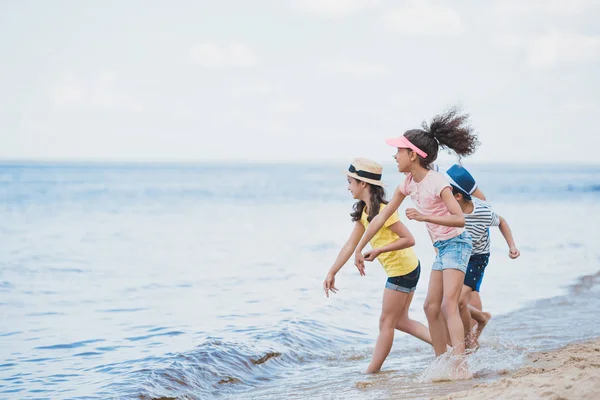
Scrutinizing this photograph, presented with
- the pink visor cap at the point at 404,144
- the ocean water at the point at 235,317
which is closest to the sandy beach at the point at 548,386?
the ocean water at the point at 235,317

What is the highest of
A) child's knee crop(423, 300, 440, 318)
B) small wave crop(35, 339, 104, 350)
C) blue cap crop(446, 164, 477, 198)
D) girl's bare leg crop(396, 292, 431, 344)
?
blue cap crop(446, 164, 477, 198)

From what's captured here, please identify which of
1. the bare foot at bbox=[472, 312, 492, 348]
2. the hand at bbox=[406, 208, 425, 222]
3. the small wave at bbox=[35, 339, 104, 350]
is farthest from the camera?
the small wave at bbox=[35, 339, 104, 350]

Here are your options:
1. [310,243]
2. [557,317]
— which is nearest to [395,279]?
[557,317]

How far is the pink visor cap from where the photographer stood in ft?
17.4

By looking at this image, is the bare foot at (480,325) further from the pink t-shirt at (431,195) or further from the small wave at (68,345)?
the small wave at (68,345)

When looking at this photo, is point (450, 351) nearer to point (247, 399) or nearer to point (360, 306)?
point (247, 399)

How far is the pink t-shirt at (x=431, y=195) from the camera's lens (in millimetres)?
5238

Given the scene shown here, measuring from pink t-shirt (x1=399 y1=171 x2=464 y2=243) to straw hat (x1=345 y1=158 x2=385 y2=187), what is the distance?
24 centimetres

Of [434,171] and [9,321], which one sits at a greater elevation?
[434,171]

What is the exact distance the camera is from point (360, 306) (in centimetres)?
998

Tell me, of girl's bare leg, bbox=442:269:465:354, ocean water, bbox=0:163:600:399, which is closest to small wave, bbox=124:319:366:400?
ocean water, bbox=0:163:600:399

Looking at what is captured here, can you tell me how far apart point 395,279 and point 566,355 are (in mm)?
1569

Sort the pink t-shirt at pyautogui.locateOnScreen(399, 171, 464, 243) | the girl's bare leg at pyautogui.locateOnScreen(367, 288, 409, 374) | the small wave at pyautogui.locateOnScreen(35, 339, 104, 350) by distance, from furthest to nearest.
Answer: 1. the small wave at pyautogui.locateOnScreen(35, 339, 104, 350)
2. the girl's bare leg at pyautogui.locateOnScreen(367, 288, 409, 374)
3. the pink t-shirt at pyautogui.locateOnScreen(399, 171, 464, 243)

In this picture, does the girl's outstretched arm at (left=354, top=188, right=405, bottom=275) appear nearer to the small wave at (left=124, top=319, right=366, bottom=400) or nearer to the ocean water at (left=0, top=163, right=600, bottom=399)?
the ocean water at (left=0, top=163, right=600, bottom=399)
